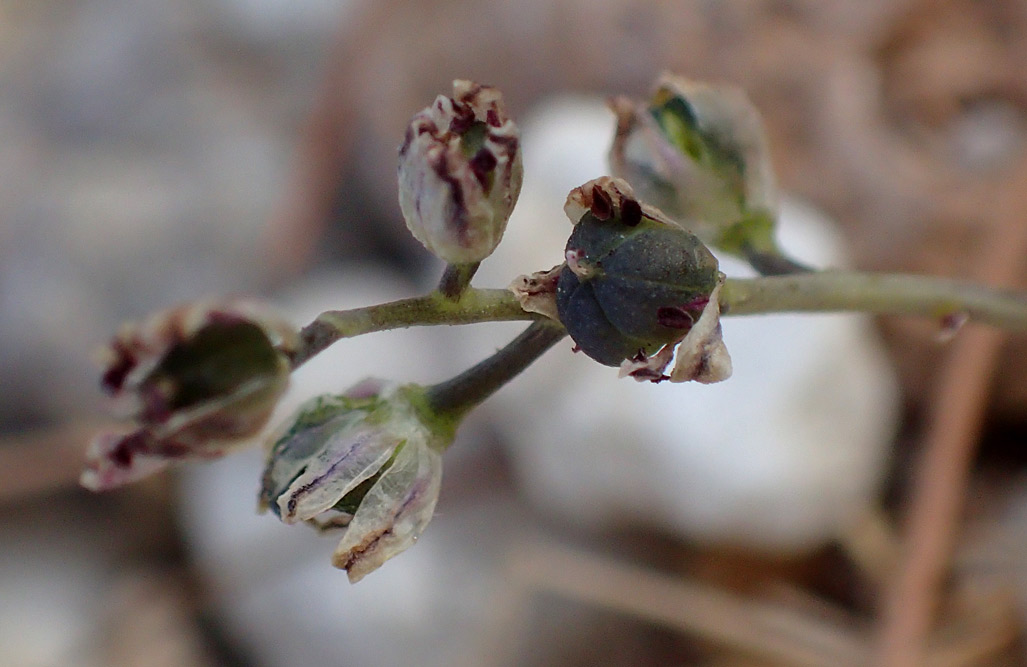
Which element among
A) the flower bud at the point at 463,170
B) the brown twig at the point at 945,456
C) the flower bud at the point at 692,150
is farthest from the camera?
the brown twig at the point at 945,456

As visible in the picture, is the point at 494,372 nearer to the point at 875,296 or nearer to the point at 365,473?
the point at 365,473

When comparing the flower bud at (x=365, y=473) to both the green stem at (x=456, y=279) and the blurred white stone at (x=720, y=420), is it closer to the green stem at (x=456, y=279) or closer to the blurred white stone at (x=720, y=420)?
the green stem at (x=456, y=279)

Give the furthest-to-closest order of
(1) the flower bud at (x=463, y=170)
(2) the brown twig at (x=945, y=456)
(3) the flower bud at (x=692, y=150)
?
(2) the brown twig at (x=945, y=456) → (3) the flower bud at (x=692, y=150) → (1) the flower bud at (x=463, y=170)

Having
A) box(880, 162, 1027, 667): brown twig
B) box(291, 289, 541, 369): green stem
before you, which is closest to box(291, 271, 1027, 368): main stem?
box(291, 289, 541, 369): green stem

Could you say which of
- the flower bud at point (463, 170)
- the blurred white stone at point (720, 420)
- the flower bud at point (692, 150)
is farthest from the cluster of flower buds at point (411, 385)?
the blurred white stone at point (720, 420)

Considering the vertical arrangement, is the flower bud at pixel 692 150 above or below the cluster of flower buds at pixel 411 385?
→ above

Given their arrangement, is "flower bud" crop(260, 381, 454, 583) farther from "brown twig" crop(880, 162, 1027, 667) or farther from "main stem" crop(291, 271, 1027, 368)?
"brown twig" crop(880, 162, 1027, 667)

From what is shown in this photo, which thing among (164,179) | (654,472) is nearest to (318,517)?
(654,472)
